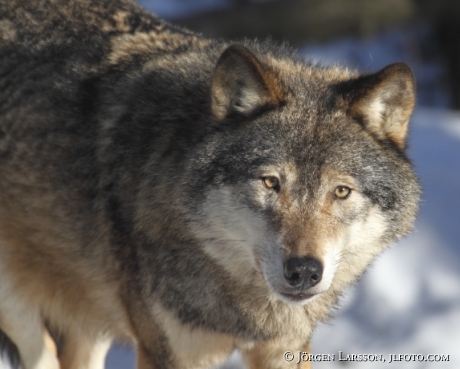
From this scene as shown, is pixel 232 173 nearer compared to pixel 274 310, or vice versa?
pixel 232 173

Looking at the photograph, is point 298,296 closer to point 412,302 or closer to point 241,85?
point 241,85

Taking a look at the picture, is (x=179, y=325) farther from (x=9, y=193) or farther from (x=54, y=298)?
(x=9, y=193)

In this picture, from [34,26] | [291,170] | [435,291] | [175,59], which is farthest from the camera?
[435,291]

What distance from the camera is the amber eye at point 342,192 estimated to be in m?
3.56

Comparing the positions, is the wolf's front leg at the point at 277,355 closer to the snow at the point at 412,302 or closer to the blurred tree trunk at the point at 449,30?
the snow at the point at 412,302

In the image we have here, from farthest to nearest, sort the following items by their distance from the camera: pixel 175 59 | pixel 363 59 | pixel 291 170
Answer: pixel 363 59 → pixel 175 59 → pixel 291 170

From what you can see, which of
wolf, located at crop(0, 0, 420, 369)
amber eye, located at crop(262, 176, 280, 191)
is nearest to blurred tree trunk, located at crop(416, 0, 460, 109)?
wolf, located at crop(0, 0, 420, 369)

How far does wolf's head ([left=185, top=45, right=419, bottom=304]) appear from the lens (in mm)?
3467

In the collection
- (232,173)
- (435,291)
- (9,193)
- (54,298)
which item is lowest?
(435,291)

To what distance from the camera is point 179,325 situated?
4000 millimetres

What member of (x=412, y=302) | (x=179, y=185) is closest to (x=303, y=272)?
(x=179, y=185)

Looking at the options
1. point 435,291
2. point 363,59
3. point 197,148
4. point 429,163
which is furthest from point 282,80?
point 363,59

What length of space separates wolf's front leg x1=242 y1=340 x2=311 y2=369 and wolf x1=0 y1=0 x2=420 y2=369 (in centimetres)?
1

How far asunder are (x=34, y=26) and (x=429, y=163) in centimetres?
349
